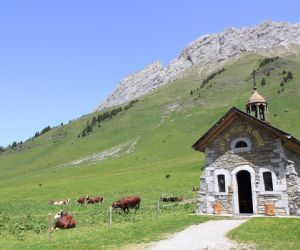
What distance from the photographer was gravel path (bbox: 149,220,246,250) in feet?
64.5

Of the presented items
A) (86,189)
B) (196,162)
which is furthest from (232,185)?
(196,162)

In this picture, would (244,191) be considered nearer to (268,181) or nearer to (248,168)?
(248,168)

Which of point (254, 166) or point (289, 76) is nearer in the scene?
point (254, 166)

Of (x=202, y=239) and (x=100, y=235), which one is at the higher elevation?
(x=100, y=235)

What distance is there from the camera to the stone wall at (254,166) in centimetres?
2973

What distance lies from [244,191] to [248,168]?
118 inches

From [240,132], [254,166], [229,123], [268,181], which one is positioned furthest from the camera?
[229,123]

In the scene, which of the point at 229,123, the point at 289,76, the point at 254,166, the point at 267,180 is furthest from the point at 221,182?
the point at 289,76

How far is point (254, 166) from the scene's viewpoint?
31219 millimetres

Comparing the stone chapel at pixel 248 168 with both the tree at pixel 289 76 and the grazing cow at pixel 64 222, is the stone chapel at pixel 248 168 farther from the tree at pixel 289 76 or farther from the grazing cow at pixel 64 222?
the tree at pixel 289 76

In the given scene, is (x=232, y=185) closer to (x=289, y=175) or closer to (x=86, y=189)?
(x=289, y=175)

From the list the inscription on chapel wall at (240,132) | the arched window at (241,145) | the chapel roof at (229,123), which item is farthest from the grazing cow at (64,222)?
the arched window at (241,145)

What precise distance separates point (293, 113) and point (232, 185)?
9259 cm

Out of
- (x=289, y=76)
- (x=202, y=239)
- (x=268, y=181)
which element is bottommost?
(x=202, y=239)
